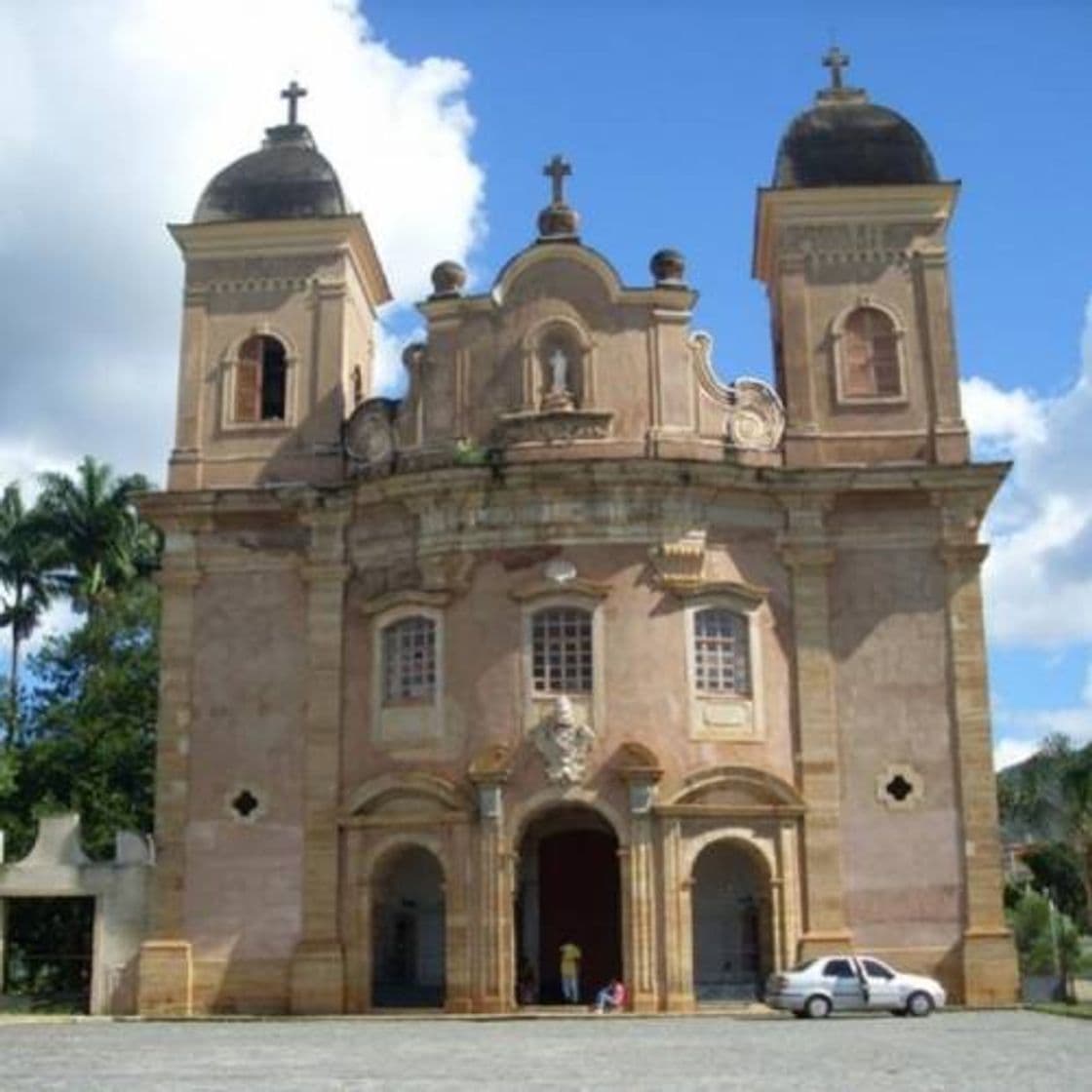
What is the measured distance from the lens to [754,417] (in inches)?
1217

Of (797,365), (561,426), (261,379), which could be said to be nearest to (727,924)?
(561,426)

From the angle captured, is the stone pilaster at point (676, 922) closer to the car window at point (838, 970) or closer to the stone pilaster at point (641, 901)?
the stone pilaster at point (641, 901)

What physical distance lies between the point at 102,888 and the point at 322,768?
4.50m

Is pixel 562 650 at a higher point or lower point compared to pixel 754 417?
lower

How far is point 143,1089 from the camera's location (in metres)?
14.5

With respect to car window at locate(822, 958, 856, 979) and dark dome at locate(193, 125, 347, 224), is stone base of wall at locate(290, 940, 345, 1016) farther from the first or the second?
dark dome at locate(193, 125, 347, 224)

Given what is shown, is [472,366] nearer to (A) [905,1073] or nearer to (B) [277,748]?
(B) [277,748]

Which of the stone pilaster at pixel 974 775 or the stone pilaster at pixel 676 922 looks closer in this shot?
the stone pilaster at pixel 676 922

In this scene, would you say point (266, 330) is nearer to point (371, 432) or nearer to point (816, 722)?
point (371, 432)

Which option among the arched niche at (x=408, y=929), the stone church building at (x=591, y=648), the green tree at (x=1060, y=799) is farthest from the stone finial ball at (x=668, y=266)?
the green tree at (x=1060, y=799)

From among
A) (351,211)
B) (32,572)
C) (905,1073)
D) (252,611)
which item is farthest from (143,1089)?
(32,572)

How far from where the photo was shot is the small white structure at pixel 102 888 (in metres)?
29.7

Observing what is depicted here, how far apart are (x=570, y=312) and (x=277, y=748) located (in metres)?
9.27

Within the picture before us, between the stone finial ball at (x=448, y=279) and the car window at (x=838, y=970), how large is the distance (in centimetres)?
1346
